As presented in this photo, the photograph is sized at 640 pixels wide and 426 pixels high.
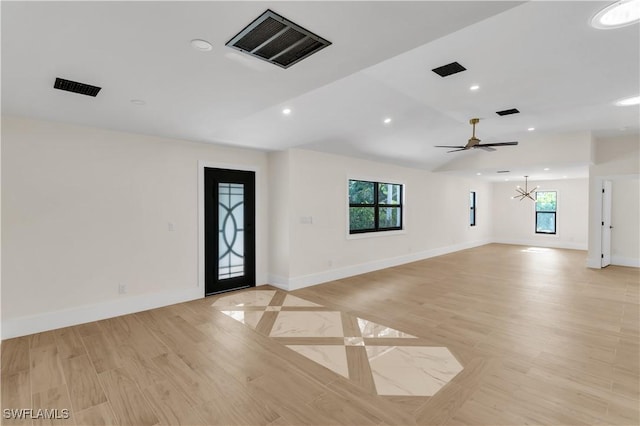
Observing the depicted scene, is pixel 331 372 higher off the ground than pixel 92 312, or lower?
lower

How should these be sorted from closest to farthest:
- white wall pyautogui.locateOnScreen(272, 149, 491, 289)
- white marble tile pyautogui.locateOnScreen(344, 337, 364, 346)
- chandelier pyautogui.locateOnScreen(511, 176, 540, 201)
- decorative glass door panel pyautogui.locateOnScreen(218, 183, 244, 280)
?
white marble tile pyautogui.locateOnScreen(344, 337, 364, 346)
decorative glass door panel pyautogui.locateOnScreen(218, 183, 244, 280)
white wall pyautogui.locateOnScreen(272, 149, 491, 289)
chandelier pyautogui.locateOnScreen(511, 176, 540, 201)

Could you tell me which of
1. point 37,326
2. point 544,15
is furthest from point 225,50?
point 37,326

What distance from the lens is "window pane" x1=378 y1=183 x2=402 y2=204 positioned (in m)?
7.18

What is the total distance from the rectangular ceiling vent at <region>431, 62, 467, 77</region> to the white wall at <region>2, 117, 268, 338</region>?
135 inches

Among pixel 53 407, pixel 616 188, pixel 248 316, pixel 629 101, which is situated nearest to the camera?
pixel 53 407

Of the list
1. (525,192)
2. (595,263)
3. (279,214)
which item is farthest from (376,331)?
(525,192)

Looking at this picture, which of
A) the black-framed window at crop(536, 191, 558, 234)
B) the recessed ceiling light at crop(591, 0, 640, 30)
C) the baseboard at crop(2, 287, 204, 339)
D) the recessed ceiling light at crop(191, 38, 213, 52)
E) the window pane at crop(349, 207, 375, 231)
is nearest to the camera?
the recessed ceiling light at crop(191, 38, 213, 52)

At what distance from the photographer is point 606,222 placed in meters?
6.95

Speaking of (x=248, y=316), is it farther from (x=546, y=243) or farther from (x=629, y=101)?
(x=546, y=243)

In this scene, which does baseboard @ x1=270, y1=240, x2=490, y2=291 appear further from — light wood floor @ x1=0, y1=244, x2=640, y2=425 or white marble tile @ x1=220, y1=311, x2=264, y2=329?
white marble tile @ x1=220, y1=311, x2=264, y2=329

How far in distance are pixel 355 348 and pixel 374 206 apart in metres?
4.30

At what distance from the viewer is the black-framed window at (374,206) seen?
6500 mm

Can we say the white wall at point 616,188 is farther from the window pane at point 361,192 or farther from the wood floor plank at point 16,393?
the wood floor plank at point 16,393

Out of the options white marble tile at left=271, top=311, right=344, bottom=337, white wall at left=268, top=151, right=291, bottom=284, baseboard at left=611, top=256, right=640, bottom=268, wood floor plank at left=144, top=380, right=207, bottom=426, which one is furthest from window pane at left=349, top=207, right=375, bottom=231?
baseboard at left=611, top=256, right=640, bottom=268
